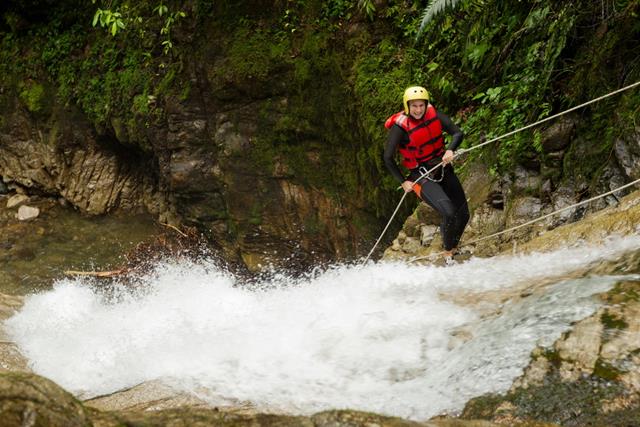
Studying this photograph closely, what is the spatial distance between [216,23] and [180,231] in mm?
4174

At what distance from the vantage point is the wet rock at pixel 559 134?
248 inches

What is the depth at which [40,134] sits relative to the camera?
43.7ft

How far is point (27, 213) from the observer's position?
43.3 ft

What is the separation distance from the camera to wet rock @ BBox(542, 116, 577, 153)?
20.6ft

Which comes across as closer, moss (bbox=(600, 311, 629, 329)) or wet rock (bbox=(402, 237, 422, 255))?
moss (bbox=(600, 311, 629, 329))

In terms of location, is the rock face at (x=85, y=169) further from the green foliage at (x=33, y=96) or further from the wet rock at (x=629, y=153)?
the wet rock at (x=629, y=153)

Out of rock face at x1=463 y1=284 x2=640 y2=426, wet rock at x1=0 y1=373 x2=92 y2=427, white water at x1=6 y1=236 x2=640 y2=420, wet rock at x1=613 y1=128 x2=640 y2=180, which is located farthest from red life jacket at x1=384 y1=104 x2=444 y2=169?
wet rock at x1=0 y1=373 x2=92 y2=427

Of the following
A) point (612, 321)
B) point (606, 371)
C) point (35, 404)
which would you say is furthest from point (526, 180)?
point (35, 404)

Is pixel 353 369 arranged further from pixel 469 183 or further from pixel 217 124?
pixel 217 124

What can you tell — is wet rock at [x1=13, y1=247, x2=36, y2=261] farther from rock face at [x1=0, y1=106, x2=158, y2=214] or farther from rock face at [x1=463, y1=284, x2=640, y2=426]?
rock face at [x1=463, y1=284, x2=640, y2=426]

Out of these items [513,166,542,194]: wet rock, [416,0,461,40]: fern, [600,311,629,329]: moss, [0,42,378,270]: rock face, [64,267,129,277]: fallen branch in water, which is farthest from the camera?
[64,267,129,277]: fallen branch in water

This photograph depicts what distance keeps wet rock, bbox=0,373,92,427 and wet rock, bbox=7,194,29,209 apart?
41.6ft

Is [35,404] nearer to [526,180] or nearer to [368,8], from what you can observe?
[526,180]

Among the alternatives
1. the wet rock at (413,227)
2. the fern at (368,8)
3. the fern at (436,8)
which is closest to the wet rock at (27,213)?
the fern at (368,8)
